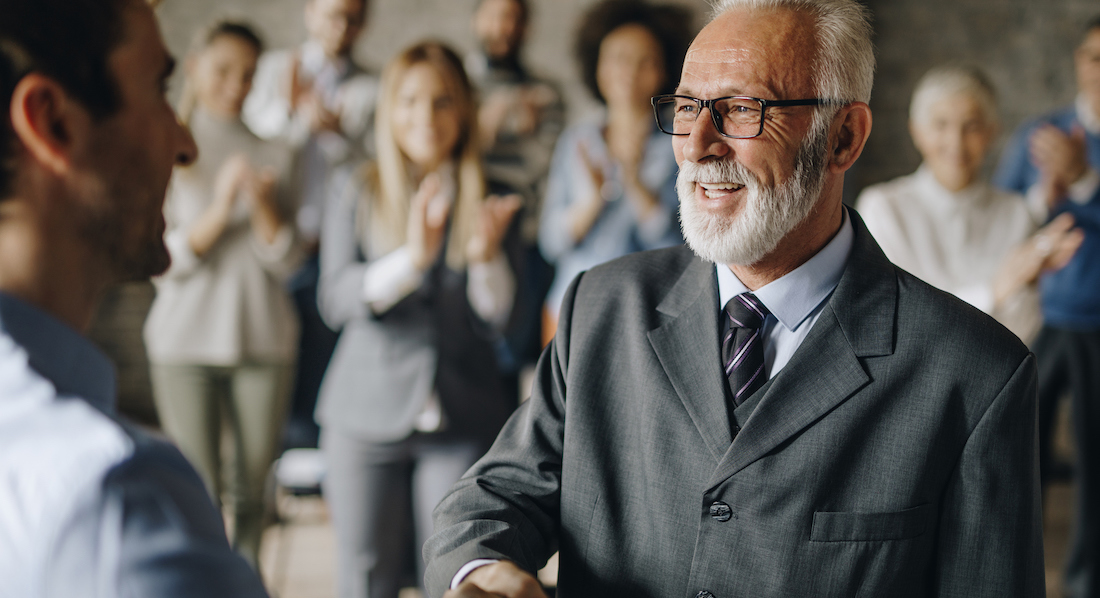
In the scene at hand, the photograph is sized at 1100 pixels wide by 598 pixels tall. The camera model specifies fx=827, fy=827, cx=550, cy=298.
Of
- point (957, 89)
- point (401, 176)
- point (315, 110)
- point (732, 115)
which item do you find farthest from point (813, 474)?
point (315, 110)

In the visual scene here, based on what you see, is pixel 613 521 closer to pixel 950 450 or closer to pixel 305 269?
pixel 950 450

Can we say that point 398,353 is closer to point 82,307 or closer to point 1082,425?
point 82,307

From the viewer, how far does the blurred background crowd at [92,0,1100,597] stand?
2252 mm

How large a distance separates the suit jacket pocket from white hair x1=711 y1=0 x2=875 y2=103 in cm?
57

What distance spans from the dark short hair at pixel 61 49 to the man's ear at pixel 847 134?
93cm

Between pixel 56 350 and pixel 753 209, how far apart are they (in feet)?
2.84

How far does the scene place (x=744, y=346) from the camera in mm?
1146

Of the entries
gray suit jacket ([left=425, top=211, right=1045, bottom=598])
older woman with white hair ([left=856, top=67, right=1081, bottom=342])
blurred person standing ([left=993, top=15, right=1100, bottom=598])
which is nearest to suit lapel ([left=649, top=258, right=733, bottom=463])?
gray suit jacket ([left=425, top=211, right=1045, bottom=598])

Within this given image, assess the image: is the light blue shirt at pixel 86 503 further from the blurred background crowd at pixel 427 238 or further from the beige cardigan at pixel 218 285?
the beige cardigan at pixel 218 285

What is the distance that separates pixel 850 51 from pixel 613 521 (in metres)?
0.75

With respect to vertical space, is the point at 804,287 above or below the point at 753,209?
below

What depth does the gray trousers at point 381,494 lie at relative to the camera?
2.20m

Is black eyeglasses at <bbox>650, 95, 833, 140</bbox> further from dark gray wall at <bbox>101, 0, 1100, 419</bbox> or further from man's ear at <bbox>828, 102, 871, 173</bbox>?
dark gray wall at <bbox>101, 0, 1100, 419</bbox>

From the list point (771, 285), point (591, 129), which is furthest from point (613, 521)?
point (591, 129)
